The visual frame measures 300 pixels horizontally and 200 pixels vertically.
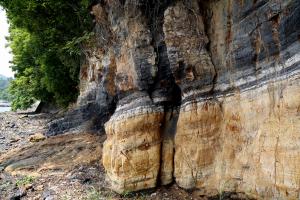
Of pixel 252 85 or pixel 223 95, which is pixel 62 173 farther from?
pixel 252 85

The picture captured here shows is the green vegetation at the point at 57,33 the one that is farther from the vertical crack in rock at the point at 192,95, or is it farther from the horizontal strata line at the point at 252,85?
the horizontal strata line at the point at 252,85

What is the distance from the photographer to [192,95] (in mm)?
7562

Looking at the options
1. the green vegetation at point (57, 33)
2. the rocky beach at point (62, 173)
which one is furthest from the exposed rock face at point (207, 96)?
the green vegetation at point (57, 33)

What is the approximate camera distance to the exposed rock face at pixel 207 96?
18.7 feet

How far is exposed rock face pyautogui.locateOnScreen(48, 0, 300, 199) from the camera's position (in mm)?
5715

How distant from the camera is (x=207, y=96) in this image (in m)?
7.33

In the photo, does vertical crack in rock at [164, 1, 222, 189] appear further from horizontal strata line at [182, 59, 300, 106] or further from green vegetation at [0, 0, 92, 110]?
green vegetation at [0, 0, 92, 110]

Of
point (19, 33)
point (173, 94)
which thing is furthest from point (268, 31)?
point (19, 33)

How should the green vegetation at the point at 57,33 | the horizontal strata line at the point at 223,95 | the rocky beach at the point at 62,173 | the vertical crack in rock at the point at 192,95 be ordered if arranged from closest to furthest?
the horizontal strata line at the point at 223,95 → the vertical crack in rock at the point at 192,95 → the rocky beach at the point at 62,173 → the green vegetation at the point at 57,33

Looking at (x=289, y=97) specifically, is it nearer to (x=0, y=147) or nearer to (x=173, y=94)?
(x=173, y=94)

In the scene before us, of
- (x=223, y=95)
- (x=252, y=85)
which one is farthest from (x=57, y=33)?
(x=252, y=85)

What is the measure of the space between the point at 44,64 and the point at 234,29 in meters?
14.4

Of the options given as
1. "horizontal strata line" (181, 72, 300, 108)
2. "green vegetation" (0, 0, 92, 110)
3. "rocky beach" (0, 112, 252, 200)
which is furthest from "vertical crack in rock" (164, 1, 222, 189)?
"green vegetation" (0, 0, 92, 110)

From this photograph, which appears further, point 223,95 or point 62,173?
point 62,173
